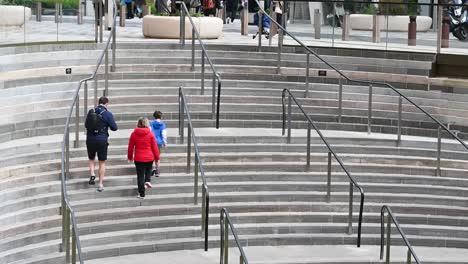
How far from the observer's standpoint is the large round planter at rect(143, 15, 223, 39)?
2964 centimetres

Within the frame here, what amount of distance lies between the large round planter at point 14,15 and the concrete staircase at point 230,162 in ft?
2.40

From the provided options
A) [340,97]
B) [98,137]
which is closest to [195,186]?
[98,137]

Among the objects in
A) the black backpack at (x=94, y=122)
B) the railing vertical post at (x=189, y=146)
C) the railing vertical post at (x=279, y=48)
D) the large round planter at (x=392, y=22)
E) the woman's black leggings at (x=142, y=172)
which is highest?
the large round planter at (x=392, y=22)

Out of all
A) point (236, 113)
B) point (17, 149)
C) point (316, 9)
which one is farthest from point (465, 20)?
point (17, 149)

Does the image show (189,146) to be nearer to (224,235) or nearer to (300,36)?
(224,235)

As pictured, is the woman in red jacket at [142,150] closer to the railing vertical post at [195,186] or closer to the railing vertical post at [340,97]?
the railing vertical post at [195,186]

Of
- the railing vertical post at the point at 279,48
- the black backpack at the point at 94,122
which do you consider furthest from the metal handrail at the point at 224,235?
the railing vertical post at the point at 279,48

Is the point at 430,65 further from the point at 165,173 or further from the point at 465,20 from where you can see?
the point at 165,173

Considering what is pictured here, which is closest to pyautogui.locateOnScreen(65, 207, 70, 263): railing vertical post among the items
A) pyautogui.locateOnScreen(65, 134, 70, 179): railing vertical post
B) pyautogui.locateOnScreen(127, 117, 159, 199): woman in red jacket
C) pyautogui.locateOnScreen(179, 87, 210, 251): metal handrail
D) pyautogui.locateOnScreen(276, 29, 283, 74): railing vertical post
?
pyautogui.locateOnScreen(179, 87, 210, 251): metal handrail

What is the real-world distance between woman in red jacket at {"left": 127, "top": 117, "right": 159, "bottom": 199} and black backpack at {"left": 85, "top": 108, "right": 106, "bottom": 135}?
21.4 inches

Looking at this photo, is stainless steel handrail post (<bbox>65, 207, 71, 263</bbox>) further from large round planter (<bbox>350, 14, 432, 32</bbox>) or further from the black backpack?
large round planter (<bbox>350, 14, 432, 32</bbox>)

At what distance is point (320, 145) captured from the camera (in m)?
24.2

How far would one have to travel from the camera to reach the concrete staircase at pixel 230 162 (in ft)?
69.2

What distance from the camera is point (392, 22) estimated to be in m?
27.8
